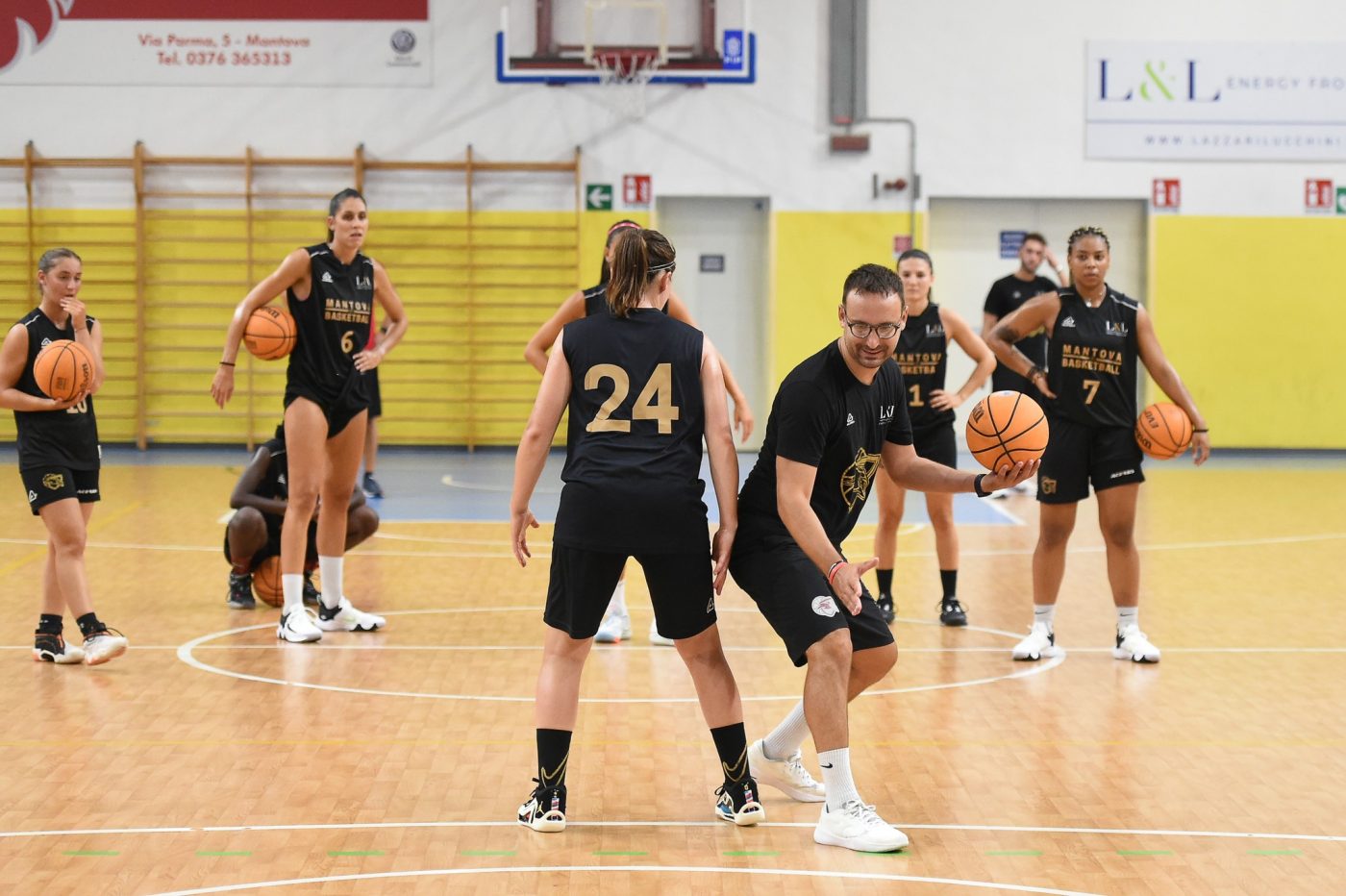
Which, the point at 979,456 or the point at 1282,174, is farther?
the point at 1282,174

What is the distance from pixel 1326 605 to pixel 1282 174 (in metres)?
9.72

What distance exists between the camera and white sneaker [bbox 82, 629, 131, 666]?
6383 millimetres

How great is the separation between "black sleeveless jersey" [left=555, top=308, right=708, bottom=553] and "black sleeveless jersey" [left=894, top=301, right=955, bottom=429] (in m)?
3.31

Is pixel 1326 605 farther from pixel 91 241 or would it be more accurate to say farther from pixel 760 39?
pixel 91 241

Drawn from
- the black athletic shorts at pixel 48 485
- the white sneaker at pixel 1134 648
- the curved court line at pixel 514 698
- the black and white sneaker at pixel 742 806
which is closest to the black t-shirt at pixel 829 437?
the black and white sneaker at pixel 742 806

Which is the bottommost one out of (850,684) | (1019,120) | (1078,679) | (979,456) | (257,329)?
(1078,679)

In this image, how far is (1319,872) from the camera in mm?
4012

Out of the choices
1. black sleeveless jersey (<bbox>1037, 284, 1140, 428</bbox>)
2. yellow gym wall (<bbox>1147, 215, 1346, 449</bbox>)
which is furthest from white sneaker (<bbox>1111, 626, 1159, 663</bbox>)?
yellow gym wall (<bbox>1147, 215, 1346, 449</bbox>)

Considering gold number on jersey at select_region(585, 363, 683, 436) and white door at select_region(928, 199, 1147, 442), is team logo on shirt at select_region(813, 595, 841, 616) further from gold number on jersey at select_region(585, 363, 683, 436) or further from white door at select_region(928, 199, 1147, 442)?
white door at select_region(928, 199, 1147, 442)

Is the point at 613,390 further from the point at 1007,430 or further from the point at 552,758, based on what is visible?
the point at 1007,430

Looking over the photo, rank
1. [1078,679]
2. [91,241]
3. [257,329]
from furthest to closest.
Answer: [91,241], [257,329], [1078,679]

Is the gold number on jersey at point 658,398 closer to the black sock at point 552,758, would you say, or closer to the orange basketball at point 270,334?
the black sock at point 552,758

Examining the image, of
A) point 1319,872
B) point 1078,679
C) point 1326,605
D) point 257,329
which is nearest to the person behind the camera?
point 1319,872

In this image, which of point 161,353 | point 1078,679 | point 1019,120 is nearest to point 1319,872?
point 1078,679
